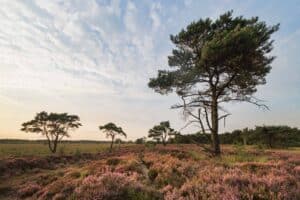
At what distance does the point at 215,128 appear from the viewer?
1391 cm

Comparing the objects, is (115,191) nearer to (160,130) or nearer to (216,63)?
(216,63)

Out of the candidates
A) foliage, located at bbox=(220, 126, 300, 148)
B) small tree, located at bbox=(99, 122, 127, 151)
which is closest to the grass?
small tree, located at bbox=(99, 122, 127, 151)

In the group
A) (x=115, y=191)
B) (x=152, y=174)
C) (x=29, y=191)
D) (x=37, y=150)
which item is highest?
(x=37, y=150)

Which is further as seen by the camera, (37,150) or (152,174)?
(37,150)

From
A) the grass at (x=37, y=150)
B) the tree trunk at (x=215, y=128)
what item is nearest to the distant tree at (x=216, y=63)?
the tree trunk at (x=215, y=128)

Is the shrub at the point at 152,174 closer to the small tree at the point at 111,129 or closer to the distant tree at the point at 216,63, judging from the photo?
the distant tree at the point at 216,63

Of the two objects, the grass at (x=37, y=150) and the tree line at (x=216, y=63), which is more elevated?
the tree line at (x=216, y=63)

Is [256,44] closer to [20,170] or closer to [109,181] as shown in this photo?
[109,181]

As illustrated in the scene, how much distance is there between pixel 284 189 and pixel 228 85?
997cm

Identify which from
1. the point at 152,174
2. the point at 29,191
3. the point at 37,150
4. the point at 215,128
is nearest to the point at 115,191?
the point at 152,174

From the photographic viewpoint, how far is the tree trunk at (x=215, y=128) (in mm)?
13830

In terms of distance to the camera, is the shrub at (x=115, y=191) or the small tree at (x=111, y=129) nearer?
the shrub at (x=115, y=191)

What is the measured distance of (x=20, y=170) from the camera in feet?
69.5

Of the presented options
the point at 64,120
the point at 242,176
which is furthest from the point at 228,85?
the point at 64,120
